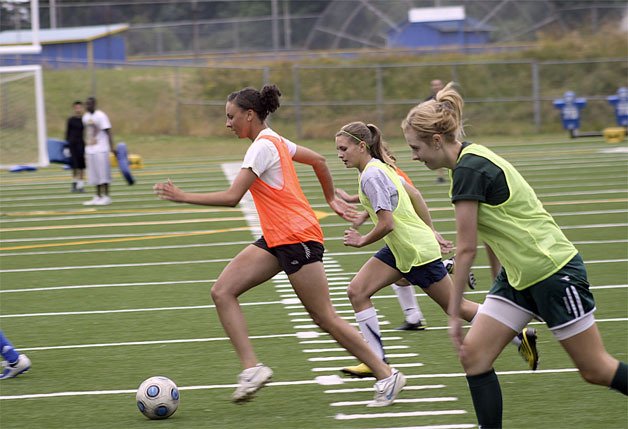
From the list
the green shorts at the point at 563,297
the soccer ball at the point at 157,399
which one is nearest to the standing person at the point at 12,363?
the soccer ball at the point at 157,399

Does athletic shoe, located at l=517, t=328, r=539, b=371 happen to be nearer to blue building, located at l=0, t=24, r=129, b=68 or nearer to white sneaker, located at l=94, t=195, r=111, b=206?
white sneaker, located at l=94, t=195, r=111, b=206

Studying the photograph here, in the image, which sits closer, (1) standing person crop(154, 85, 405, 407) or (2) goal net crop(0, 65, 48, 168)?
(1) standing person crop(154, 85, 405, 407)

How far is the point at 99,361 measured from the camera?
8180 mm

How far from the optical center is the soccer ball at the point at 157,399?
649cm

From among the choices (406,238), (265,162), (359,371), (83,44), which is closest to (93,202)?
(406,238)

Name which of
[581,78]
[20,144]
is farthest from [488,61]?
[20,144]

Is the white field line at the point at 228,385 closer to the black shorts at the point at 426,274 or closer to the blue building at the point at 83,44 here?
the black shorts at the point at 426,274

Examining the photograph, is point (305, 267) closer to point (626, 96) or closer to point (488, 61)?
point (626, 96)

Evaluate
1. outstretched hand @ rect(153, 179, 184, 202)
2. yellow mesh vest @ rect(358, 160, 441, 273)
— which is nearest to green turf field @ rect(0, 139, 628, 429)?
yellow mesh vest @ rect(358, 160, 441, 273)

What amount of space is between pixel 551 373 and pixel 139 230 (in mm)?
10259

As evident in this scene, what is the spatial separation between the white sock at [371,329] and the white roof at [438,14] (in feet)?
130

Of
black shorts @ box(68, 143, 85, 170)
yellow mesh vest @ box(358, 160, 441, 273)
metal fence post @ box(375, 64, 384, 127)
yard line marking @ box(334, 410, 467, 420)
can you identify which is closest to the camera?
yard line marking @ box(334, 410, 467, 420)

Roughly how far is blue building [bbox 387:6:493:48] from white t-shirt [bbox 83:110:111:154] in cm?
2755

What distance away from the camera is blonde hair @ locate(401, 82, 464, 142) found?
517 cm
